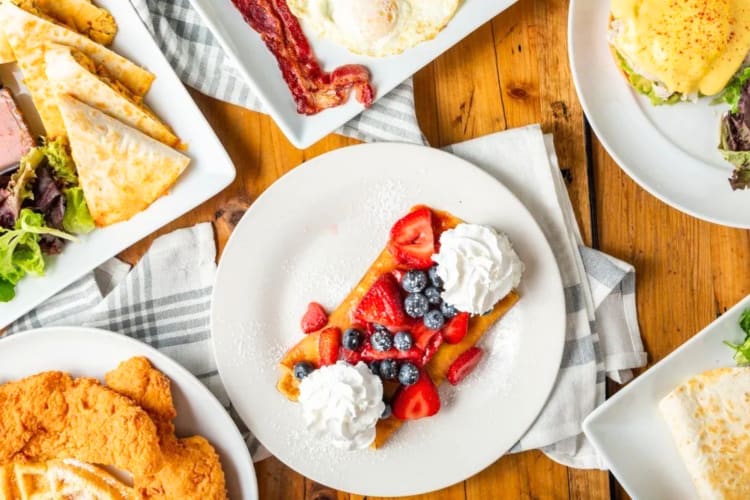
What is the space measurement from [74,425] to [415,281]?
1129mm

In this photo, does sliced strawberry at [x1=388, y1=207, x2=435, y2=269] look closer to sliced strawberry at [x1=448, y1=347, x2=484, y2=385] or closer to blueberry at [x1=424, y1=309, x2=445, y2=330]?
blueberry at [x1=424, y1=309, x2=445, y2=330]

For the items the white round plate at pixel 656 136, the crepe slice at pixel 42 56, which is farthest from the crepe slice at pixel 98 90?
the white round plate at pixel 656 136

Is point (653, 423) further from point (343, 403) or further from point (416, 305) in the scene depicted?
point (343, 403)

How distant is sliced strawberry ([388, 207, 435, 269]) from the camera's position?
7.91 feet

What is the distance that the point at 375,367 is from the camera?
7.88ft

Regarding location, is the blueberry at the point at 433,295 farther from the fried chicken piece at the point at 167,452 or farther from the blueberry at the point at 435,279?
the fried chicken piece at the point at 167,452

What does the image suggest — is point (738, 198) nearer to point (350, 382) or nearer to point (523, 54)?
point (523, 54)

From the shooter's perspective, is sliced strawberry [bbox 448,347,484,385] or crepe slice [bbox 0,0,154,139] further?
sliced strawberry [bbox 448,347,484,385]

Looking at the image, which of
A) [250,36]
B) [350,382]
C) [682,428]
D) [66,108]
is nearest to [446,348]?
[350,382]

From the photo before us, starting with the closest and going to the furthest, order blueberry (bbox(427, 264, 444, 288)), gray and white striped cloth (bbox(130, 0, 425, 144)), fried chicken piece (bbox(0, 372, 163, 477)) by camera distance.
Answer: fried chicken piece (bbox(0, 372, 163, 477)) < blueberry (bbox(427, 264, 444, 288)) < gray and white striped cloth (bbox(130, 0, 425, 144))

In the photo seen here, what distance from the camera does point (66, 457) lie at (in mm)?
2379

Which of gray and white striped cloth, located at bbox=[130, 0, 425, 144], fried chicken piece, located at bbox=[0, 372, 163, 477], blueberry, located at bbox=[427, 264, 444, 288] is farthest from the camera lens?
gray and white striped cloth, located at bbox=[130, 0, 425, 144]

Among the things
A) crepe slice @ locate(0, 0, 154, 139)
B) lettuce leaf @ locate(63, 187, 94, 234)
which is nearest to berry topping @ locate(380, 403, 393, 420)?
lettuce leaf @ locate(63, 187, 94, 234)

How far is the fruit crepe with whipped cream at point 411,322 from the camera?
2.33 meters
